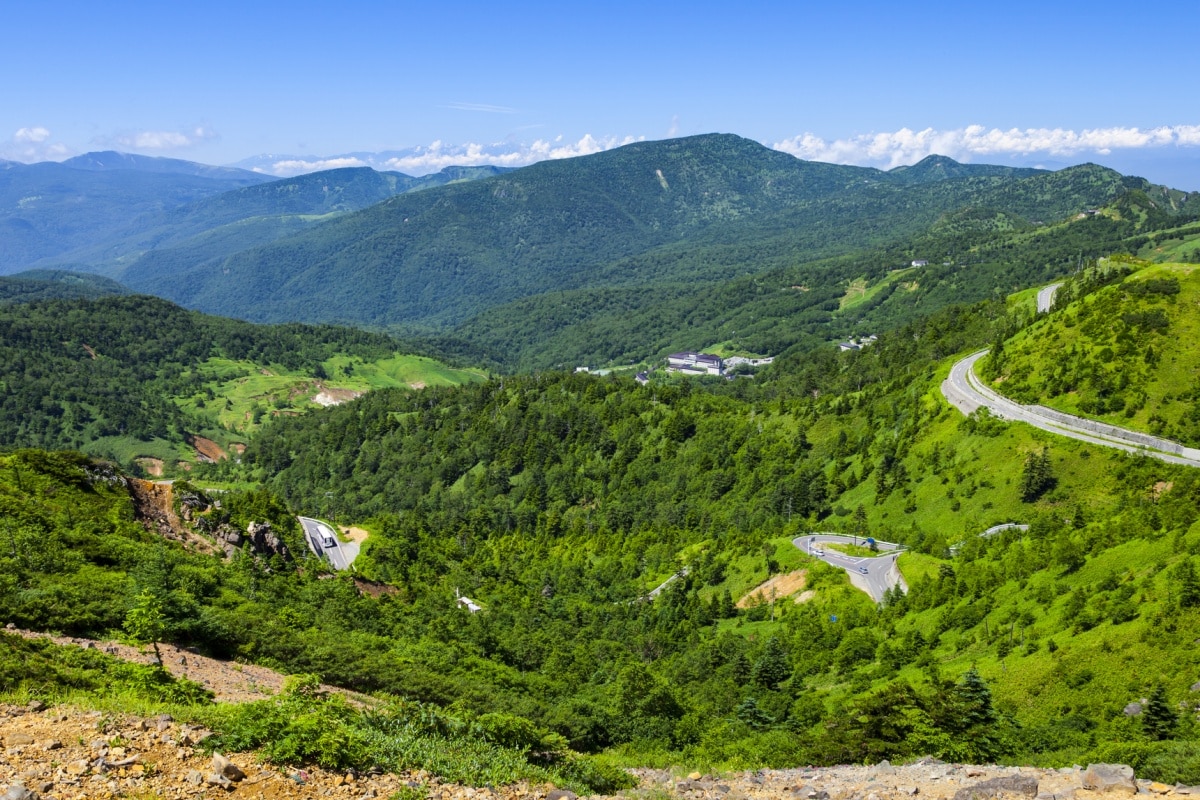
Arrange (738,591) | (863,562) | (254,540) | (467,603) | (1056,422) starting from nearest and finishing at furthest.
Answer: (254,540) → (863,562) → (738,591) → (467,603) → (1056,422)

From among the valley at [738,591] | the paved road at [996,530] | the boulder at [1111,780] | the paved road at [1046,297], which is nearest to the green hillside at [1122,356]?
the valley at [738,591]

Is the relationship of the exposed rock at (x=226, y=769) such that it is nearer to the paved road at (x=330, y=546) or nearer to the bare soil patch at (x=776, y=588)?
the bare soil patch at (x=776, y=588)

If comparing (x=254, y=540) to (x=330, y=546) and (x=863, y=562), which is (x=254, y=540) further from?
(x=863, y=562)

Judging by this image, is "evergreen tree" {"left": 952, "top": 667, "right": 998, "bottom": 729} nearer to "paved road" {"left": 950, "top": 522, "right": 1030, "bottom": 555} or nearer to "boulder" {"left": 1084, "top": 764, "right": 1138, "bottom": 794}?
"boulder" {"left": 1084, "top": 764, "right": 1138, "bottom": 794}

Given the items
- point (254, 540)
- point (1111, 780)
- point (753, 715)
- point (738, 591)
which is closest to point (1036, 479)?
point (738, 591)

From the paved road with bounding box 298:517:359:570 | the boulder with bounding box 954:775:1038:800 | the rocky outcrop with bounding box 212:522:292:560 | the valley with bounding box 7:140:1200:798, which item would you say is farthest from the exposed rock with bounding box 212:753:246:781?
the paved road with bounding box 298:517:359:570

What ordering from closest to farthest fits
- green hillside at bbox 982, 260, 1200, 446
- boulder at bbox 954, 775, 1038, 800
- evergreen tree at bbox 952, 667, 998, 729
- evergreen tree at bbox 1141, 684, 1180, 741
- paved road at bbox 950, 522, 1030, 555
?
1. boulder at bbox 954, 775, 1038, 800
2. evergreen tree at bbox 1141, 684, 1180, 741
3. evergreen tree at bbox 952, 667, 998, 729
4. paved road at bbox 950, 522, 1030, 555
5. green hillside at bbox 982, 260, 1200, 446
